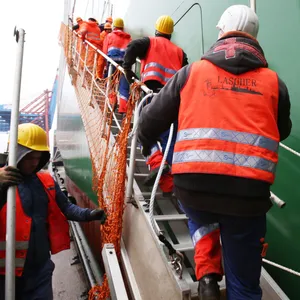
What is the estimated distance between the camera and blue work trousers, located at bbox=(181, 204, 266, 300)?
1135 millimetres

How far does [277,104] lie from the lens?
1.16 m

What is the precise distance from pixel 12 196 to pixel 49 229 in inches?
25.4

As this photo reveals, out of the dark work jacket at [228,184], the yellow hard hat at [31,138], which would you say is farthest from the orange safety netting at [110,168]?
the dark work jacket at [228,184]

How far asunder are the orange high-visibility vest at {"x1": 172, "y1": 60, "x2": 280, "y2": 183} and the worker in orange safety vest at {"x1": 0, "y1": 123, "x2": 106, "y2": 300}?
1155mm

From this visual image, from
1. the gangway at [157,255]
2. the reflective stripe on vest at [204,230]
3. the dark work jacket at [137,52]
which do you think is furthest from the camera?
the dark work jacket at [137,52]

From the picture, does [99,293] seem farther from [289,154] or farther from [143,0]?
[143,0]

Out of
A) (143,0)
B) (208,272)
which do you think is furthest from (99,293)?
(143,0)

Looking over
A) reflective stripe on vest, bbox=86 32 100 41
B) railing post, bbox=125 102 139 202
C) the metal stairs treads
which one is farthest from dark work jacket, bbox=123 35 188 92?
reflective stripe on vest, bbox=86 32 100 41

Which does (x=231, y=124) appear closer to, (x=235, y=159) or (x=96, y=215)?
(x=235, y=159)

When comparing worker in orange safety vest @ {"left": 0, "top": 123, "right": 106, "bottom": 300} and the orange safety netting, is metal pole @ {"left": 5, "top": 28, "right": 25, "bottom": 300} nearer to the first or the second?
worker in orange safety vest @ {"left": 0, "top": 123, "right": 106, "bottom": 300}

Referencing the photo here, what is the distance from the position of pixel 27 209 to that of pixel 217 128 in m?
1.37

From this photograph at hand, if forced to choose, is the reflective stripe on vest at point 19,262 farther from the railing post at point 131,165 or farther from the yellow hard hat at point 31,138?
the railing post at point 131,165

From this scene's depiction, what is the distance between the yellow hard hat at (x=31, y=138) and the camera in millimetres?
1817

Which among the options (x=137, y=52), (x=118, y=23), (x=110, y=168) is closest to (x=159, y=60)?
(x=137, y=52)
